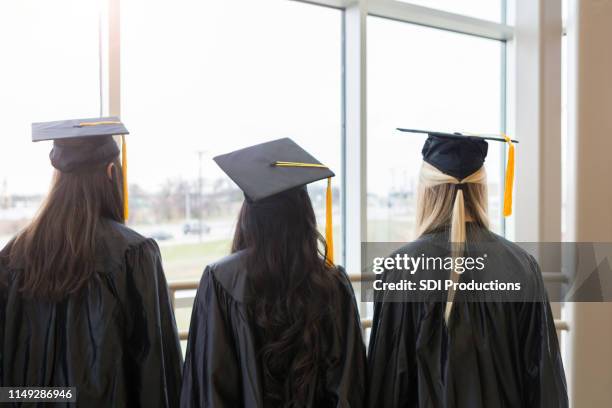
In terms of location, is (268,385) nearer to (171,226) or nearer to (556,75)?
(171,226)

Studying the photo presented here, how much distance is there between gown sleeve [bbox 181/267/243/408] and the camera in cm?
147

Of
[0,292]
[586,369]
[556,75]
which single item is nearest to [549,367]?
[586,369]

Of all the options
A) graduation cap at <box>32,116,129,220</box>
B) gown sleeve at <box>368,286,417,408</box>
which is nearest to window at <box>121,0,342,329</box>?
graduation cap at <box>32,116,129,220</box>

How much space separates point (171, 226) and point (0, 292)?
1105 millimetres

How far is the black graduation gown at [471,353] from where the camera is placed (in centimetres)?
164

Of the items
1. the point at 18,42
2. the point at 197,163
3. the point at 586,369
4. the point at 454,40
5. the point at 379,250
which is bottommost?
the point at 586,369

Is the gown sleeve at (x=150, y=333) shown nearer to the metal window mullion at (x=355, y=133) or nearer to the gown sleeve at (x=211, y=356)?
the gown sleeve at (x=211, y=356)

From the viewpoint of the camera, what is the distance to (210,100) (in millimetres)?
2744

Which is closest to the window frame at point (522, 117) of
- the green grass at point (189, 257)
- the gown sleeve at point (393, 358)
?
the green grass at point (189, 257)

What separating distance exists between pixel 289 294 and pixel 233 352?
23cm

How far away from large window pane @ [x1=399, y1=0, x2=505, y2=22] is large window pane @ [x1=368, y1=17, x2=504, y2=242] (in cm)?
15

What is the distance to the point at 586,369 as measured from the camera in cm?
270

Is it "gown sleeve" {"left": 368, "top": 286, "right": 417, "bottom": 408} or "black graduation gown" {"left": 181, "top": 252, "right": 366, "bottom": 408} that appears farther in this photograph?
"gown sleeve" {"left": 368, "top": 286, "right": 417, "bottom": 408}

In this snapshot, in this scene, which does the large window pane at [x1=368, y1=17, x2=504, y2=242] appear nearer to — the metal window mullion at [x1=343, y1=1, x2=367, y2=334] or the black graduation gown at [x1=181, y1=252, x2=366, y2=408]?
the metal window mullion at [x1=343, y1=1, x2=367, y2=334]
